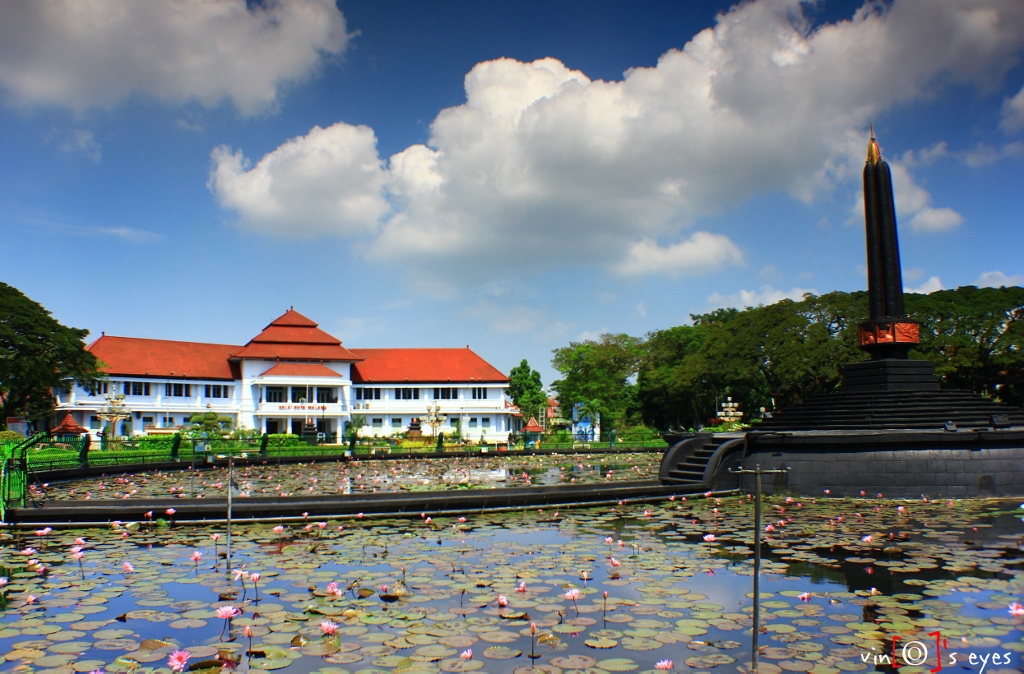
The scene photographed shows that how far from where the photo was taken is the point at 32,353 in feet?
107

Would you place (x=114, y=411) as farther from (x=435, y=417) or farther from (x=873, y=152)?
(x=873, y=152)

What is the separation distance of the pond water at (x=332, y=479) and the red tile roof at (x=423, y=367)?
24931mm

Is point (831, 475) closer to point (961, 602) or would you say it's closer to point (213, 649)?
point (961, 602)

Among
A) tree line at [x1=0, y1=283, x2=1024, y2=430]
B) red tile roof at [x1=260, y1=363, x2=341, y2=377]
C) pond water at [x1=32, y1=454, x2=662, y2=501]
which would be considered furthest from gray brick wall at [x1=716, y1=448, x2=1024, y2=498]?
red tile roof at [x1=260, y1=363, x2=341, y2=377]

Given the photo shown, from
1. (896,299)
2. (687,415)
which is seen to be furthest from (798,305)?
(896,299)

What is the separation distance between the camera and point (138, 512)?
10.9 m

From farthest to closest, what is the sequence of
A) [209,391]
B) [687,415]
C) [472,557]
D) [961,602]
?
[687,415]
[209,391]
[472,557]
[961,602]

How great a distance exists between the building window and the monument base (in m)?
43.6

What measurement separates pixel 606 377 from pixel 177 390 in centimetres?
3532

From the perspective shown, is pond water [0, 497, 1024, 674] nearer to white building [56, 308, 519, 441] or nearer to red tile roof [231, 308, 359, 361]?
white building [56, 308, 519, 441]

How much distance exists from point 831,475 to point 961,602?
854 centimetres

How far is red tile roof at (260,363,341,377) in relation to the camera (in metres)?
48.1

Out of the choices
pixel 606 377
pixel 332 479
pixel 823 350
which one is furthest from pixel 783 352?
pixel 332 479

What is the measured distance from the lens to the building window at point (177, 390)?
46906 millimetres
